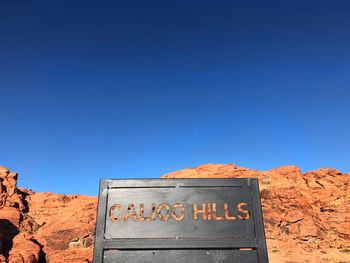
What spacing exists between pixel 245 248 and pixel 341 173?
5464 centimetres

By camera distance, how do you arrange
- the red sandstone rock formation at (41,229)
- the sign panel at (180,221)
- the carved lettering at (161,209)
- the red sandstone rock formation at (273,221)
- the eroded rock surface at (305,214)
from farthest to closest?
1. the eroded rock surface at (305,214)
2. the red sandstone rock formation at (273,221)
3. the red sandstone rock formation at (41,229)
4. the carved lettering at (161,209)
5. the sign panel at (180,221)

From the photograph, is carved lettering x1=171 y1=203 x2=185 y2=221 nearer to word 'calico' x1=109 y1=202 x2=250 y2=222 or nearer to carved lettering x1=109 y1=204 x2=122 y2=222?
word 'calico' x1=109 y1=202 x2=250 y2=222

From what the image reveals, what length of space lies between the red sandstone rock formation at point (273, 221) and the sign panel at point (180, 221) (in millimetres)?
27297

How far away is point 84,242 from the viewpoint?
115 feet

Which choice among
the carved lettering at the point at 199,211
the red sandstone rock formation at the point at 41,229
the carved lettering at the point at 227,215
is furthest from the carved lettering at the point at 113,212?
the red sandstone rock formation at the point at 41,229

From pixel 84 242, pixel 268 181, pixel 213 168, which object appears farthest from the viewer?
pixel 213 168

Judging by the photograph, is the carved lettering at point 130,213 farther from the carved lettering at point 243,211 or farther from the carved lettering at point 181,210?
the carved lettering at point 243,211

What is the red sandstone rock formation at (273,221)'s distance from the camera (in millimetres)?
32375

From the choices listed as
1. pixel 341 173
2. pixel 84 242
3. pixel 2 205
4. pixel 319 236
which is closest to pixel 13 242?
pixel 84 242

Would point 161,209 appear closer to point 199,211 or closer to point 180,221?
point 180,221

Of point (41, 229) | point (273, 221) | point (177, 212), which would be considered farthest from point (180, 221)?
point (273, 221)

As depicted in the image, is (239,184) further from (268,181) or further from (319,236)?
(268,181)

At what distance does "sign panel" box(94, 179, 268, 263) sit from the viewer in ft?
13.1

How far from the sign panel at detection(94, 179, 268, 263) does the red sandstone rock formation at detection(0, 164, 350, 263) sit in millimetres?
27297
